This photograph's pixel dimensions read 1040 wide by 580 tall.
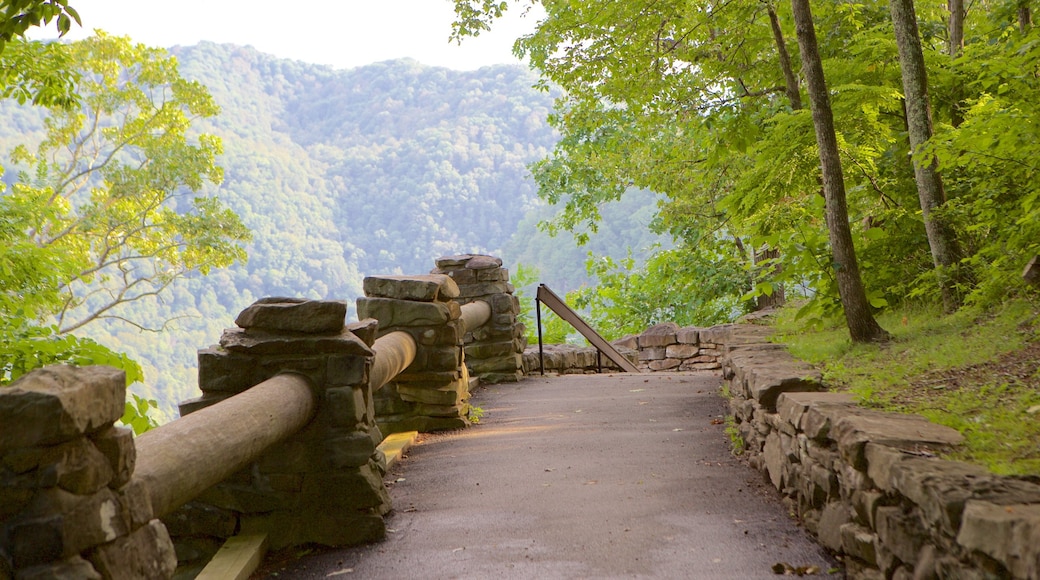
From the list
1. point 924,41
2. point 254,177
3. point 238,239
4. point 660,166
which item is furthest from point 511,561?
point 254,177

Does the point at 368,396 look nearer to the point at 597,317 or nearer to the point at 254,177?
the point at 597,317

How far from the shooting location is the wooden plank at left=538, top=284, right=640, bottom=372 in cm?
1130

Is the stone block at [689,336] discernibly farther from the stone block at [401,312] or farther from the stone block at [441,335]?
the stone block at [401,312]

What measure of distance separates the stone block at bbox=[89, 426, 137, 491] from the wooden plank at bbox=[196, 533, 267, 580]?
3.86ft

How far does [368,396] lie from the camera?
425 cm

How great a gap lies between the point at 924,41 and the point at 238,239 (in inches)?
862

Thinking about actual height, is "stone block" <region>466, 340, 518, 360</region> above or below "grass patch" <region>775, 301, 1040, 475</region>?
above

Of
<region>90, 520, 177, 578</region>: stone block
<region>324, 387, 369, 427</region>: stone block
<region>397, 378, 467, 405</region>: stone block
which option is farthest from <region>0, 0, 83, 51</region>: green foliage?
<region>397, 378, 467, 405</region>: stone block

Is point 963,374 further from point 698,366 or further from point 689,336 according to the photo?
point 689,336

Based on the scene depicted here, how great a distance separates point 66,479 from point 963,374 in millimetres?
3524

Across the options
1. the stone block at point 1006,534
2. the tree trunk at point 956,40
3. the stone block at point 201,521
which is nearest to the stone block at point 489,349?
the tree trunk at point 956,40

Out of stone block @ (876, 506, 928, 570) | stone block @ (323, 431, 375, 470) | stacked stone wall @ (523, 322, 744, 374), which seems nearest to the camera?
stone block @ (876, 506, 928, 570)

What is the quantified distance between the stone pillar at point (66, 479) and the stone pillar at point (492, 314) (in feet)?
24.7

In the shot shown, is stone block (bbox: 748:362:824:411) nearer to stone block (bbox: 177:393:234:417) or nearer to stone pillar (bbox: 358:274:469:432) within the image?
stone block (bbox: 177:393:234:417)
